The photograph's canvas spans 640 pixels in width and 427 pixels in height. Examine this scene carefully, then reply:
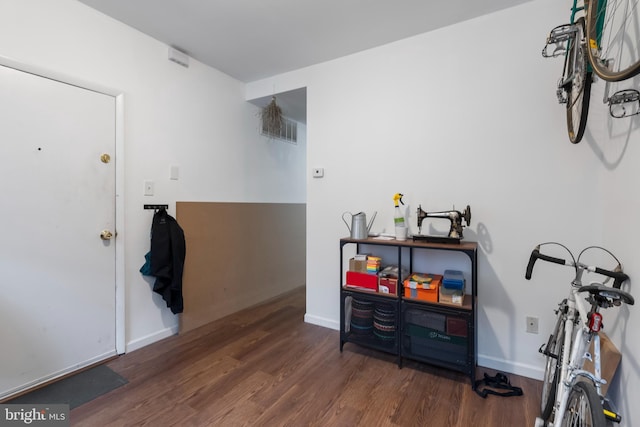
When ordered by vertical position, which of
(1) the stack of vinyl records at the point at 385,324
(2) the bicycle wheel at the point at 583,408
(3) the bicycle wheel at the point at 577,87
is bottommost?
(1) the stack of vinyl records at the point at 385,324

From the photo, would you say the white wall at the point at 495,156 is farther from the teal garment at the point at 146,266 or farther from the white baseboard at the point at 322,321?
the teal garment at the point at 146,266

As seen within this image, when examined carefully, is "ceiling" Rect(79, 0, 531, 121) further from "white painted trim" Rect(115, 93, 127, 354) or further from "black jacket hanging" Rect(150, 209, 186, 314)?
"black jacket hanging" Rect(150, 209, 186, 314)

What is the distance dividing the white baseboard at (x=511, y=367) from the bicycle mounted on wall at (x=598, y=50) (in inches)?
58.8

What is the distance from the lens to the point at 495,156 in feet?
6.73

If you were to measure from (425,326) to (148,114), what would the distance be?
8.92ft

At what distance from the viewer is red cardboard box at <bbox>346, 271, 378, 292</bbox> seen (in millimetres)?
2188

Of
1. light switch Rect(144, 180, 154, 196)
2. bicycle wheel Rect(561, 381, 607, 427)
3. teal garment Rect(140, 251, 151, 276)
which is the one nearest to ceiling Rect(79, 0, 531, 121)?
light switch Rect(144, 180, 154, 196)

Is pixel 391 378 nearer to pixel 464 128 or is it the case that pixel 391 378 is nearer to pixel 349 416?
pixel 349 416

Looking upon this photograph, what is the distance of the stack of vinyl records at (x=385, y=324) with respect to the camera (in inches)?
83.9

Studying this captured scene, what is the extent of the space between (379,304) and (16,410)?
2276 mm

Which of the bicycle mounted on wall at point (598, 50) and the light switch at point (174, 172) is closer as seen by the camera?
the bicycle mounted on wall at point (598, 50)

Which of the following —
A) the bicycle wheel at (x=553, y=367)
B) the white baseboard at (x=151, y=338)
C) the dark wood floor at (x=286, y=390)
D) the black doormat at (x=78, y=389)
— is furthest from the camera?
the white baseboard at (x=151, y=338)

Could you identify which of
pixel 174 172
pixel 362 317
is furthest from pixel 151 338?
pixel 362 317

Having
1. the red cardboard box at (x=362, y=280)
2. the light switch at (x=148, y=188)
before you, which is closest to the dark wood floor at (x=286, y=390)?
the red cardboard box at (x=362, y=280)
